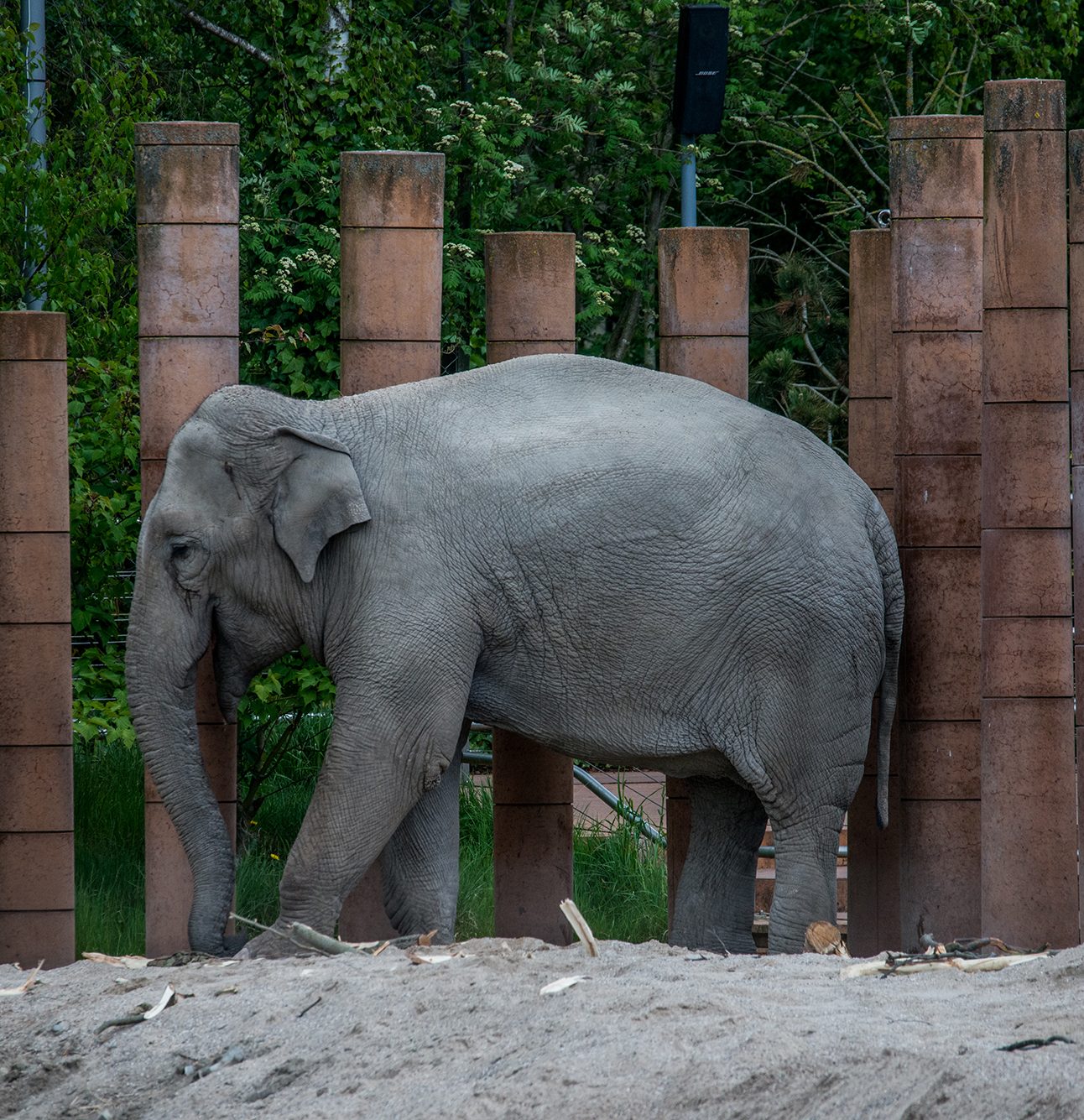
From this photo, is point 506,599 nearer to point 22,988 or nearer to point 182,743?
point 182,743

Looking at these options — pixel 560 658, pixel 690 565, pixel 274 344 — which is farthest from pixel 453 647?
pixel 274 344

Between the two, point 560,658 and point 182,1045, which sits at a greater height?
point 560,658

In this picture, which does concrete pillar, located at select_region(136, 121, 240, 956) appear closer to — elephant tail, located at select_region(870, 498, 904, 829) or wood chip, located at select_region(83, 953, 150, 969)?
wood chip, located at select_region(83, 953, 150, 969)

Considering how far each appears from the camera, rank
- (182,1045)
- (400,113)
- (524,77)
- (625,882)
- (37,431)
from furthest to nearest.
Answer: (524,77) < (400,113) < (625,882) < (37,431) < (182,1045)

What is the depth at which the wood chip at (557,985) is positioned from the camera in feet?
13.6

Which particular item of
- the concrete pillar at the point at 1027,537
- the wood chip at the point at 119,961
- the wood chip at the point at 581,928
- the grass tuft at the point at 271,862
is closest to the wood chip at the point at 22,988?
the wood chip at the point at 119,961

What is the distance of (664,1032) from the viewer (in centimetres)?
378

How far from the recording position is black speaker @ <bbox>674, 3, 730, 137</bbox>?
891cm

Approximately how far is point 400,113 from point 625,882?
16.9 ft

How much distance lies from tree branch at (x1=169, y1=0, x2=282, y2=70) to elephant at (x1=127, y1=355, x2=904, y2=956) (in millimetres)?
5311

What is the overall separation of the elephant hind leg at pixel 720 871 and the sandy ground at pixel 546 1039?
1117 mm

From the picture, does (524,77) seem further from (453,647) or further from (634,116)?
(453,647)

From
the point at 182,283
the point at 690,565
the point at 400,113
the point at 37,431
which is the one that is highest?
the point at 400,113

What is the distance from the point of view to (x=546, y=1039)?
3.85 meters
